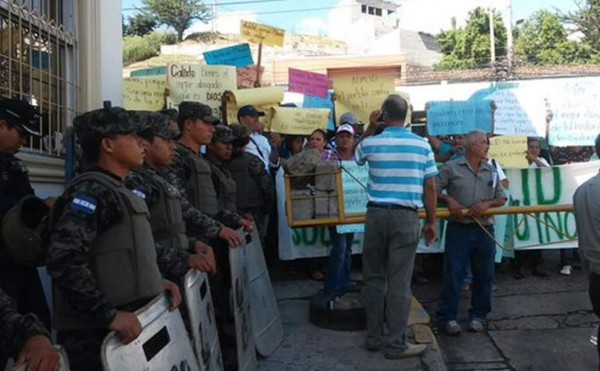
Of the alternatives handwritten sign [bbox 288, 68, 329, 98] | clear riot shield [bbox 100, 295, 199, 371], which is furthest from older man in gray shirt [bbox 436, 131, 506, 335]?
clear riot shield [bbox 100, 295, 199, 371]

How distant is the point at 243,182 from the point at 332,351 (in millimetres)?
1750

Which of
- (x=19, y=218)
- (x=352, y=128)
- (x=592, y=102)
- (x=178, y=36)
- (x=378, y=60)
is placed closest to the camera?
(x=19, y=218)

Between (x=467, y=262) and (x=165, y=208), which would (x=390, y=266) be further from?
(x=165, y=208)

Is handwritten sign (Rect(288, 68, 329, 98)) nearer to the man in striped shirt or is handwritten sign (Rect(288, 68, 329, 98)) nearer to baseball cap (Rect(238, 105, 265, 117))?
baseball cap (Rect(238, 105, 265, 117))

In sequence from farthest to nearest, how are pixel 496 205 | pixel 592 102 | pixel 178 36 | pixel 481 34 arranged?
pixel 178 36
pixel 481 34
pixel 592 102
pixel 496 205

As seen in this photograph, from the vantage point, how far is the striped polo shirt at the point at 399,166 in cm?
480

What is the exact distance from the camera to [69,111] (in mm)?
5191

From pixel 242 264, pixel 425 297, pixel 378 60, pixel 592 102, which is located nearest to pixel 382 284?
pixel 242 264

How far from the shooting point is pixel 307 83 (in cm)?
840

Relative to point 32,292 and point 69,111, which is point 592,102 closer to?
point 69,111

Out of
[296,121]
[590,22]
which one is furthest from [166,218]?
[590,22]

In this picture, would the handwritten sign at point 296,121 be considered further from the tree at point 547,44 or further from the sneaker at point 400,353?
the tree at point 547,44

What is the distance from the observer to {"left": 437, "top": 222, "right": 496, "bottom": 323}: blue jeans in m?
5.79

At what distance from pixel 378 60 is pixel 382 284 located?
942 inches
